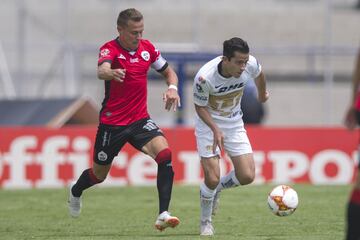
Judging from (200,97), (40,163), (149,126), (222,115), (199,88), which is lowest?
(40,163)

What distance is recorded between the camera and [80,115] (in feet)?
68.5

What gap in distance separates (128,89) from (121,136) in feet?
1.69

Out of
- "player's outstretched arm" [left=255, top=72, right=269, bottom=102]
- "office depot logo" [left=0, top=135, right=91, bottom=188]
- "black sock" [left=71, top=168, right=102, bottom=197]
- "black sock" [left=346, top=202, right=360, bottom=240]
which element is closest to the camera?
"black sock" [left=346, top=202, right=360, bottom=240]

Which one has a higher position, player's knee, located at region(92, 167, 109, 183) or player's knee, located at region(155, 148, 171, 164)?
player's knee, located at region(155, 148, 171, 164)

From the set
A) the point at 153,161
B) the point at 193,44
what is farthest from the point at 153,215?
the point at 193,44

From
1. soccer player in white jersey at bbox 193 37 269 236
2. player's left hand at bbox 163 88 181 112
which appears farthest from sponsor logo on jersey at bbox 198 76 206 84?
player's left hand at bbox 163 88 181 112

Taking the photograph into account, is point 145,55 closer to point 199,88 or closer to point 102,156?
point 199,88

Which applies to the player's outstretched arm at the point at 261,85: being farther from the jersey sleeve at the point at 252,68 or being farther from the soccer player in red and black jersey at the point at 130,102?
the soccer player in red and black jersey at the point at 130,102

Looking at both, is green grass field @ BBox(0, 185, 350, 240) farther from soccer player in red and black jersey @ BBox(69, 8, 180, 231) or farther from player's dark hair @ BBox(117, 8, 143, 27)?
player's dark hair @ BBox(117, 8, 143, 27)

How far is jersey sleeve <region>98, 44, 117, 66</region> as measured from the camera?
9930mm

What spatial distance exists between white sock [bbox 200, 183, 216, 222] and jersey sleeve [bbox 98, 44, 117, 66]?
169 centimetres

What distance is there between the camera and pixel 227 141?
10.6 metres

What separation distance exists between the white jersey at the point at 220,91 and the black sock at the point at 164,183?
745mm

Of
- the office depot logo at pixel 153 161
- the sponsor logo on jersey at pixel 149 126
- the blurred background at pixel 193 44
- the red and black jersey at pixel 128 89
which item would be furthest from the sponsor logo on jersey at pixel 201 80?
the blurred background at pixel 193 44
